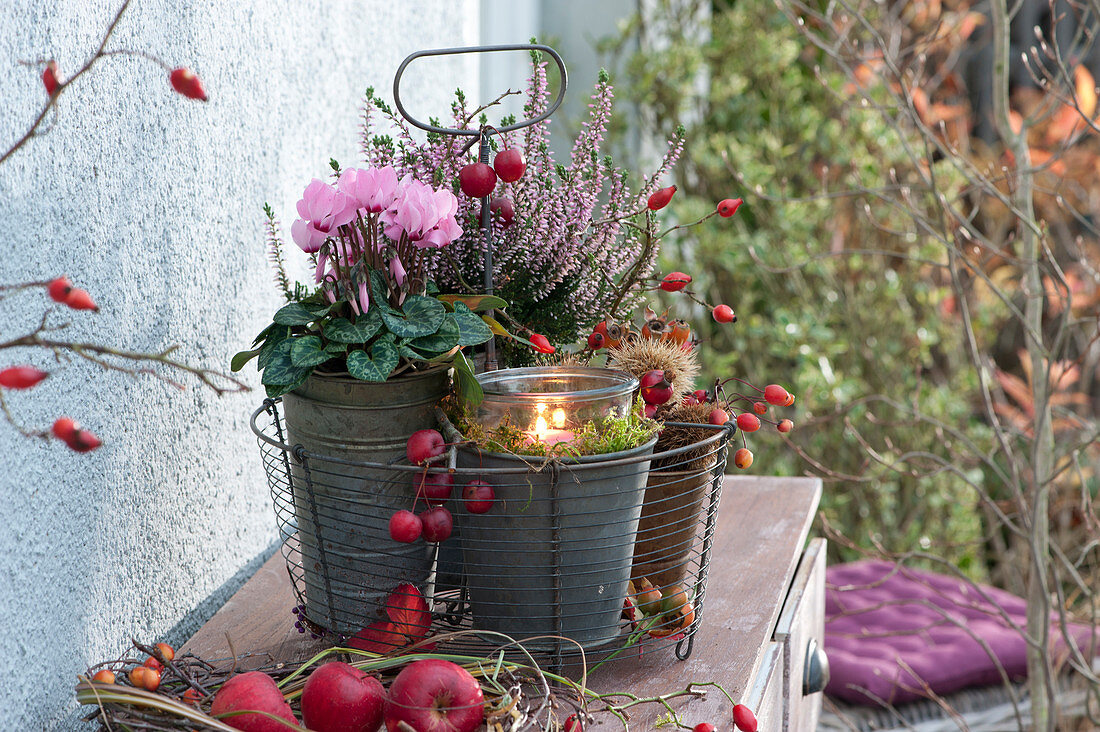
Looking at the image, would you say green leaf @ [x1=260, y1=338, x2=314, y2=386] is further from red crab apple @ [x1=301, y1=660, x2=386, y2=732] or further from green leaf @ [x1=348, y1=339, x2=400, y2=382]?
red crab apple @ [x1=301, y1=660, x2=386, y2=732]

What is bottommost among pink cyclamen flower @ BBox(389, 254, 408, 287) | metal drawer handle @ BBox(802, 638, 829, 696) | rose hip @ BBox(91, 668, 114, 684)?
metal drawer handle @ BBox(802, 638, 829, 696)

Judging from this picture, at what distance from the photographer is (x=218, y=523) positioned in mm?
1069

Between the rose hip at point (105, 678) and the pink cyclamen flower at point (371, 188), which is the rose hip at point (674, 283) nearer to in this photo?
the pink cyclamen flower at point (371, 188)

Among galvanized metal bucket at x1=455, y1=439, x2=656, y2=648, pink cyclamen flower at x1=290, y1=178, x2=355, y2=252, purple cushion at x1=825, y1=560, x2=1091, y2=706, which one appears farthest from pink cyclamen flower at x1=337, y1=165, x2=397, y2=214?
purple cushion at x1=825, y1=560, x2=1091, y2=706

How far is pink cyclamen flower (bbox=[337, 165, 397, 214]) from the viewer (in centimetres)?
77

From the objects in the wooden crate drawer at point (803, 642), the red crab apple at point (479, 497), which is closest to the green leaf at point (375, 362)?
the red crab apple at point (479, 497)

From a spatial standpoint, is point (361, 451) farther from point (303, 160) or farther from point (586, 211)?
point (303, 160)

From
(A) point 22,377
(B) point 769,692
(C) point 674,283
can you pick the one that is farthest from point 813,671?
A: (A) point 22,377

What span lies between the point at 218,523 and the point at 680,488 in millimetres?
518

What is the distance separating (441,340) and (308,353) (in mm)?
106

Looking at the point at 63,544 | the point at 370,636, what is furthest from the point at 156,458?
the point at 370,636

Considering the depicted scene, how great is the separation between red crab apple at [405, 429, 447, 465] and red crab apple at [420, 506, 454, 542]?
0.14ft

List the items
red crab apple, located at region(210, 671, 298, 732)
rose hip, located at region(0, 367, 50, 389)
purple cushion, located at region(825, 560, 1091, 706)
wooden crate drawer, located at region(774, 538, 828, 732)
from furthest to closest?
1. purple cushion, located at region(825, 560, 1091, 706)
2. wooden crate drawer, located at region(774, 538, 828, 732)
3. red crab apple, located at region(210, 671, 298, 732)
4. rose hip, located at region(0, 367, 50, 389)

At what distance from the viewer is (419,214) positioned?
30.5 inches
